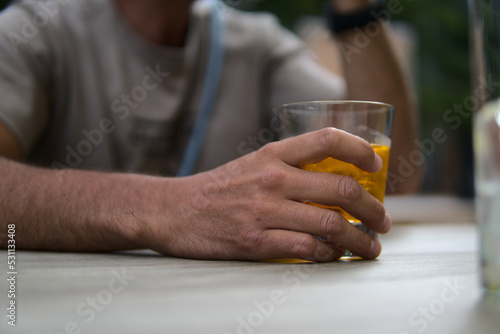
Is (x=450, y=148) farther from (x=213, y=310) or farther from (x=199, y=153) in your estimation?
(x=213, y=310)

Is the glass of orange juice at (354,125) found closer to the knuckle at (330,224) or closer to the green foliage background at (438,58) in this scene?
A: the knuckle at (330,224)

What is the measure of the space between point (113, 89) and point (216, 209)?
0.89m

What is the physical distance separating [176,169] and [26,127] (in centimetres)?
44

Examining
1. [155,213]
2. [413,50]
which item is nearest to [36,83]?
[155,213]

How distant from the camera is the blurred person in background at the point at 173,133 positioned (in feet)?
2.12

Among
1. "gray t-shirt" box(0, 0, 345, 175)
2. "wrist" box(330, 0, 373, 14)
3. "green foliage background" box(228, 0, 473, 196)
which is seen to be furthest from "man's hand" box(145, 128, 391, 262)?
"green foliage background" box(228, 0, 473, 196)

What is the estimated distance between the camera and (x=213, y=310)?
1.19 ft

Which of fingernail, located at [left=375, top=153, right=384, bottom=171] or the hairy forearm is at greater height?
fingernail, located at [left=375, top=153, right=384, bottom=171]

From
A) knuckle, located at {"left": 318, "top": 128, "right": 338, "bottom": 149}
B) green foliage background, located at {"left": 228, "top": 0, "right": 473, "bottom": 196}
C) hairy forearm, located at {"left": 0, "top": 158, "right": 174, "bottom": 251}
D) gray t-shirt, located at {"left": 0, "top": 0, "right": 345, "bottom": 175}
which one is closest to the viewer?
knuckle, located at {"left": 318, "top": 128, "right": 338, "bottom": 149}

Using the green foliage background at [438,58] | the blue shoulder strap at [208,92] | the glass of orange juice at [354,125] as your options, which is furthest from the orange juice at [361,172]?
the green foliage background at [438,58]

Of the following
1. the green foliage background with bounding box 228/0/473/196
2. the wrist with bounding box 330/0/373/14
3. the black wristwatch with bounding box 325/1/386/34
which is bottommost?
the green foliage background with bounding box 228/0/473/196

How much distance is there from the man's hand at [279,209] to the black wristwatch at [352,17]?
34.2 inches

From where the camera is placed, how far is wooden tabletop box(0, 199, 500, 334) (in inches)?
12.8

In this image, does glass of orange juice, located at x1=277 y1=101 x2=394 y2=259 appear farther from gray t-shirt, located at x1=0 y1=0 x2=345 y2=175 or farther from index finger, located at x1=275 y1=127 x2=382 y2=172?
gray t-shirt, located at x1=0 y1=0 x2=345 y2=175
